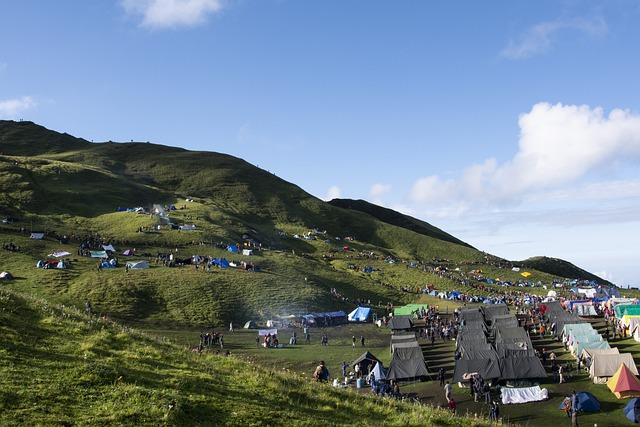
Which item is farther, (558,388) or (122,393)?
(558,388)

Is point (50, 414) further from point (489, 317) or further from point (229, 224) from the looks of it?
point (229, 224)

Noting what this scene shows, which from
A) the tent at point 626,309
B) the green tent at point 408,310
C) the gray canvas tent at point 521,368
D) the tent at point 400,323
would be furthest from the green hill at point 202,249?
the tent at point 626,309

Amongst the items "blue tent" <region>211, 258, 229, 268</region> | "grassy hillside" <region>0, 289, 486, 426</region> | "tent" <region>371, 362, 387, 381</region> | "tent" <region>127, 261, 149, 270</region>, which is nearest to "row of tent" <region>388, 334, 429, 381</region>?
"tent" <region>371, 362, 387, 381</region>

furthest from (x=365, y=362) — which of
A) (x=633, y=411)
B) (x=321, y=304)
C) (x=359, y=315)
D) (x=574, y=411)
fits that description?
(x=321, y=304)

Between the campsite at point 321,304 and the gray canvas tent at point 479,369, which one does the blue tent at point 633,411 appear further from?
the gray canvas tent at point 479,369

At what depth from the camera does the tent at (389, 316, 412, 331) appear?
6344 cm

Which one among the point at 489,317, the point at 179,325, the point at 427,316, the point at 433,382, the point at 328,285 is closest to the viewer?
the point at 433,382

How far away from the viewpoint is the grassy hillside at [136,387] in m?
14.0

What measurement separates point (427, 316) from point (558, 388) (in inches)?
1263

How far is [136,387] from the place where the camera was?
1566 cm

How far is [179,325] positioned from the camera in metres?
60.4

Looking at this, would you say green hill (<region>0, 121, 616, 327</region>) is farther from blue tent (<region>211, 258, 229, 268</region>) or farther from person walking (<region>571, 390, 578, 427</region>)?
person walking (<region>571, 390, 578, 427</region>)

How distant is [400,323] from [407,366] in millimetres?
22552

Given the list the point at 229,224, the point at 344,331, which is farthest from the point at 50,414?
the point at 229,224
